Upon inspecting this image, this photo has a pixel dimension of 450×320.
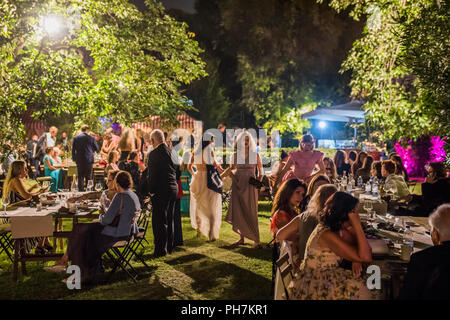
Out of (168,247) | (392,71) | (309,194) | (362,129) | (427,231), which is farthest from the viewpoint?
(362,129)

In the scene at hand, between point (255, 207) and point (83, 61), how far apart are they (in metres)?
5.30

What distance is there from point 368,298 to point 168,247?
3807 millimetres

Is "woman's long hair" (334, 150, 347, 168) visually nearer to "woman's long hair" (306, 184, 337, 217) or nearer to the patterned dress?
"woman's long hair" (306, 184, 337, 217)

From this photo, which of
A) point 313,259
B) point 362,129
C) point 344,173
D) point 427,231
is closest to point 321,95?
point 362,129

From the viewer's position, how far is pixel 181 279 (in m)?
5.09

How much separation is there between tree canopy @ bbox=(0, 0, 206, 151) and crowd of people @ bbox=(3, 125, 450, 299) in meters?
1.23

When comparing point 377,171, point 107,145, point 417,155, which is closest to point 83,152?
point 107,145

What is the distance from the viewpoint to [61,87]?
7.06 m

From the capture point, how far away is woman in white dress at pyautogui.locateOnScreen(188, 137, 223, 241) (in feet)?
22.8

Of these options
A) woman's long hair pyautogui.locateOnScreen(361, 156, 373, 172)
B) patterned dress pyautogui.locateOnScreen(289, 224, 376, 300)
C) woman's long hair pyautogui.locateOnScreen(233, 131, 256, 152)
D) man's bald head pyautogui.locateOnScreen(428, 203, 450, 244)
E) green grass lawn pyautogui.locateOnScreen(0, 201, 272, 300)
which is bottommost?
green grass lawn pyautogui.locateOnScreen(0, 201, 272, 300)

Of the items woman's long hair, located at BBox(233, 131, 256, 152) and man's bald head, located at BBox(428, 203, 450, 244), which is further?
woman's long hair, located at BBox(233, 131, 256, 152)

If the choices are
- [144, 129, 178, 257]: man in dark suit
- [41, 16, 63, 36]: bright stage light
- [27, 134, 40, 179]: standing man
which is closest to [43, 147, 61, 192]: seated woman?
[27, 134, 40, 179]: standing man
